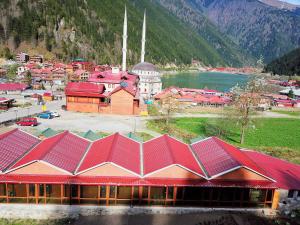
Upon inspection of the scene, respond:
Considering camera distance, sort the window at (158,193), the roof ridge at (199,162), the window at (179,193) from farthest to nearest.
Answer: the roof ridge at (199,162), the window at (179,193), the window at (158,193)

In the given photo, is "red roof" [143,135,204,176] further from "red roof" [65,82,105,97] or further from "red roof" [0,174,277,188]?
"red roof" [65,82,105,97]

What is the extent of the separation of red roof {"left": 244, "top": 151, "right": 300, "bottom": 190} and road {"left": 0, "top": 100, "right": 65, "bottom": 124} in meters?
37.6

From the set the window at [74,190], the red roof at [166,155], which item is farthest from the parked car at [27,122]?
the window at [74,190]

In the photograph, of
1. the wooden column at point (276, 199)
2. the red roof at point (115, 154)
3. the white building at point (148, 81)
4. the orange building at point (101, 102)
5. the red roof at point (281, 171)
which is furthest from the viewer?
the white building at point (148, 81)

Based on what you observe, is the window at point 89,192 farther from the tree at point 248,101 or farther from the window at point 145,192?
the tree at point 248,101

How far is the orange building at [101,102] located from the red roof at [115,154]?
2972cm

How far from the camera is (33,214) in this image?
22484 millimetres

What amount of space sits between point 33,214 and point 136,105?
133ft

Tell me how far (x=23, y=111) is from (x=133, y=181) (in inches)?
1617

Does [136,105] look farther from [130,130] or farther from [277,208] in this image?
[277,208]

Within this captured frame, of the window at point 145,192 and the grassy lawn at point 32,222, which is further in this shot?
the window at point 145,192

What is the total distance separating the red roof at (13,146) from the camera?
24984mm

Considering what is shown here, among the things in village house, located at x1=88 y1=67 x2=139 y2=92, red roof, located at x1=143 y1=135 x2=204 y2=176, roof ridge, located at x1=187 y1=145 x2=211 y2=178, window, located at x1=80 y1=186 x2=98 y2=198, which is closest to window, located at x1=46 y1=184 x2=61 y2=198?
window, located at x1=80 y1=186 x2=98 y2=198

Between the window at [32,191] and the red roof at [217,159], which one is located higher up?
the red roof at [217,159]
